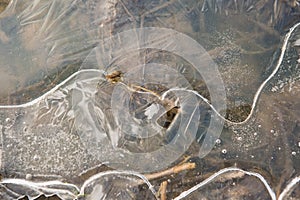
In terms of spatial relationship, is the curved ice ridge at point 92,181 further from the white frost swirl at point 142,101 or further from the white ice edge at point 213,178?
the white frost swirl at point 142,101

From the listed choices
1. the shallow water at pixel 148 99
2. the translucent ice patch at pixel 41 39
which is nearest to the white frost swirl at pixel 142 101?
the shallow water at pixel 148 99

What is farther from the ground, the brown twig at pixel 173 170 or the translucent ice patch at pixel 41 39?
the translucent ice patch at pixel 41 39

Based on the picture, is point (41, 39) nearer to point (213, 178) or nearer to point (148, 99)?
point (148, 99)

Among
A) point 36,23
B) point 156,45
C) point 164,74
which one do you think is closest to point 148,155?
point 164,74

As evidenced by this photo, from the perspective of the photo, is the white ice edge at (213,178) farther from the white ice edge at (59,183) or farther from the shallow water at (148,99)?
the white ice edge at (59,183)

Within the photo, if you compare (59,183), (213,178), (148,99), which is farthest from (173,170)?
(59,183)

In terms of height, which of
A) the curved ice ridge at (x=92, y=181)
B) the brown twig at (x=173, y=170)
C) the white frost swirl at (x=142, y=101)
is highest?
the white frost swirl at (x=142, y=101)

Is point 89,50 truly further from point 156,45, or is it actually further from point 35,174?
point 35,174
